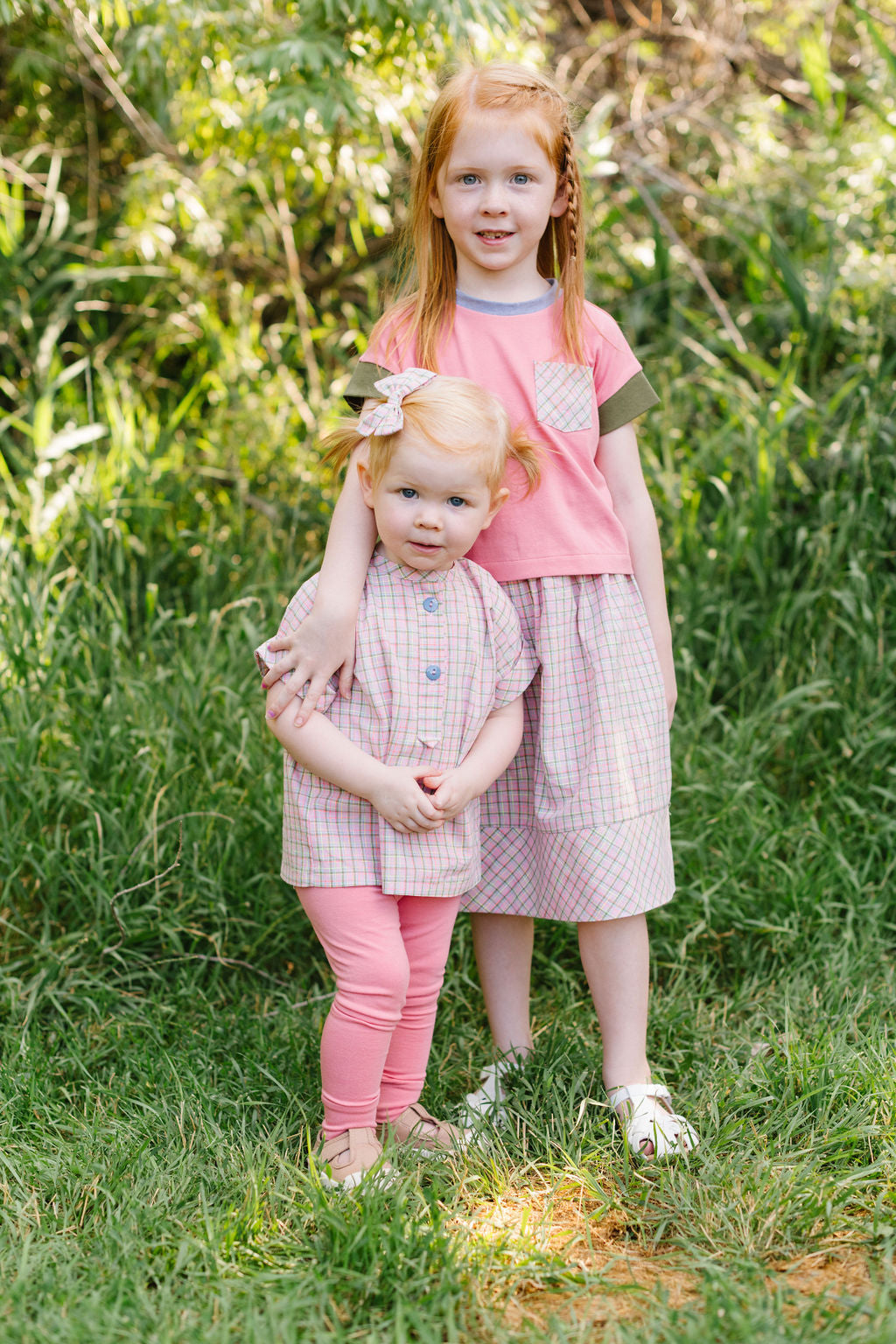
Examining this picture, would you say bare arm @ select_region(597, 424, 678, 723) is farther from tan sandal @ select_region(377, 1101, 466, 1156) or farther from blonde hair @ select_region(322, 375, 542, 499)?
tan sandal @ select_region(377, 1101, 466, 1156)

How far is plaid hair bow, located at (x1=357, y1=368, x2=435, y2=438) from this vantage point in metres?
1.79

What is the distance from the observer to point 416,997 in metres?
1.97

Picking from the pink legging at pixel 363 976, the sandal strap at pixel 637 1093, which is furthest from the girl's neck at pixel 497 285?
the sandal strap at pixel 637 1093

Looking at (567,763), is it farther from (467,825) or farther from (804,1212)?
(804,1212)

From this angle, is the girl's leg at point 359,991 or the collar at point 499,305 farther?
the collar at point 499,305

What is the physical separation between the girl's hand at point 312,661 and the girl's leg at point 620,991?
0.62m

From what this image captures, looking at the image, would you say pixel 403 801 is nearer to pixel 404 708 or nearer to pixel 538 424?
pixel 404 708

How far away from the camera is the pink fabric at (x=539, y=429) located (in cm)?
200

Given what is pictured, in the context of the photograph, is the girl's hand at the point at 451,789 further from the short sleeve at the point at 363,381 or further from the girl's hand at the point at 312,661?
the short sleeve at the point at 363,381

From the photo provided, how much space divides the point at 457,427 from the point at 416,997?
2.89ft

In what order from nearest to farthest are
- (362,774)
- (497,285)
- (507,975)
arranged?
(362,774)
(497,285)
(507,975)

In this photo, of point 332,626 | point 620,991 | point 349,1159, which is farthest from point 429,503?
point 349,1159

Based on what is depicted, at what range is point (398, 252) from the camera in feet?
7.30

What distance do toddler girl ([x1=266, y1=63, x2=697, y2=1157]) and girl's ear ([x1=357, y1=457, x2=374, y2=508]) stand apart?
27 mm
